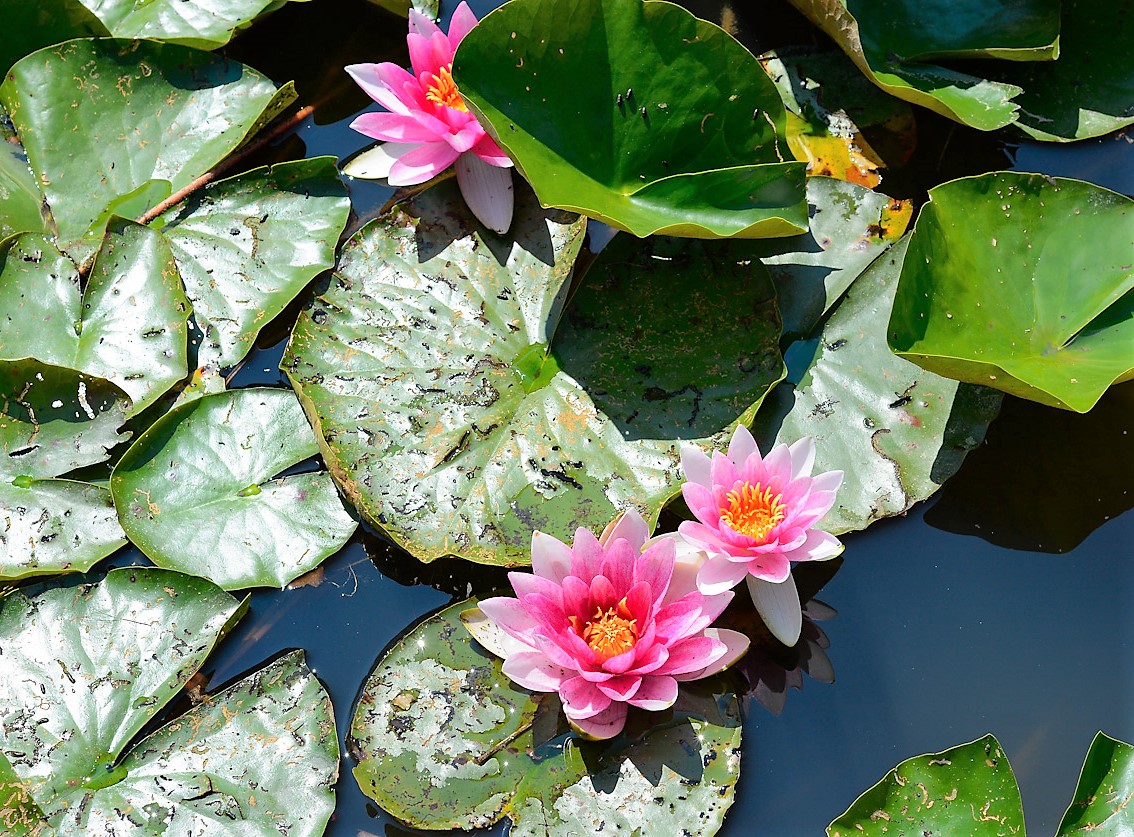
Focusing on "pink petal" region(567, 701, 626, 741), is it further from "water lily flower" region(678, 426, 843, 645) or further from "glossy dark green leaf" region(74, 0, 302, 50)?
"glossy dark green leaf" region(74, 0, 302, 50)

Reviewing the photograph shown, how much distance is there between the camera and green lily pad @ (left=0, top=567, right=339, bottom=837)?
77.3 inches

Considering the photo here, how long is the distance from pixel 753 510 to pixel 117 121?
85.8 inches

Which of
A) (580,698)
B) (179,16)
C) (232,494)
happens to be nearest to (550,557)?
(580,698)

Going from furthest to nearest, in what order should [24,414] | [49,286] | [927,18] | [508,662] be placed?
[927,18] → [49,286] → [24,414] → [508,662]

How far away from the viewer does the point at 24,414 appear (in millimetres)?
2352

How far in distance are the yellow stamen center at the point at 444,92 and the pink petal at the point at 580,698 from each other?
1.53 metres

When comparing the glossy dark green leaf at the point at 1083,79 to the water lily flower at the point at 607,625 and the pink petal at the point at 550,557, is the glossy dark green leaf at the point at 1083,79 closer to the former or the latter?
the water lily flower at the point at 607,625

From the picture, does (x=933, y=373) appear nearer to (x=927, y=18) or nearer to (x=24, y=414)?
(x=927, y=18)

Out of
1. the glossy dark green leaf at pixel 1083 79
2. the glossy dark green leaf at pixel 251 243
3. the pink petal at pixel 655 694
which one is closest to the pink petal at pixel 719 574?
the pink petal at pixel 655 694

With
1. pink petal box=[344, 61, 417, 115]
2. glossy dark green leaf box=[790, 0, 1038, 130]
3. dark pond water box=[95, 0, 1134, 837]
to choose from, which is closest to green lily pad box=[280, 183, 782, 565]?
dark pond water box=[95, 0, 1134, 837]

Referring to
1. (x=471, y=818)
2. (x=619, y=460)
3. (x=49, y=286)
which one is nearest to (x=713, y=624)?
(x=619, y=460)

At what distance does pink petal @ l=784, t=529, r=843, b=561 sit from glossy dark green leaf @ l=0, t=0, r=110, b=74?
2560 mm

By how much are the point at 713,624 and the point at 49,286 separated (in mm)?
1961

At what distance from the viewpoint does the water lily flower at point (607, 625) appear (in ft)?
6.34
